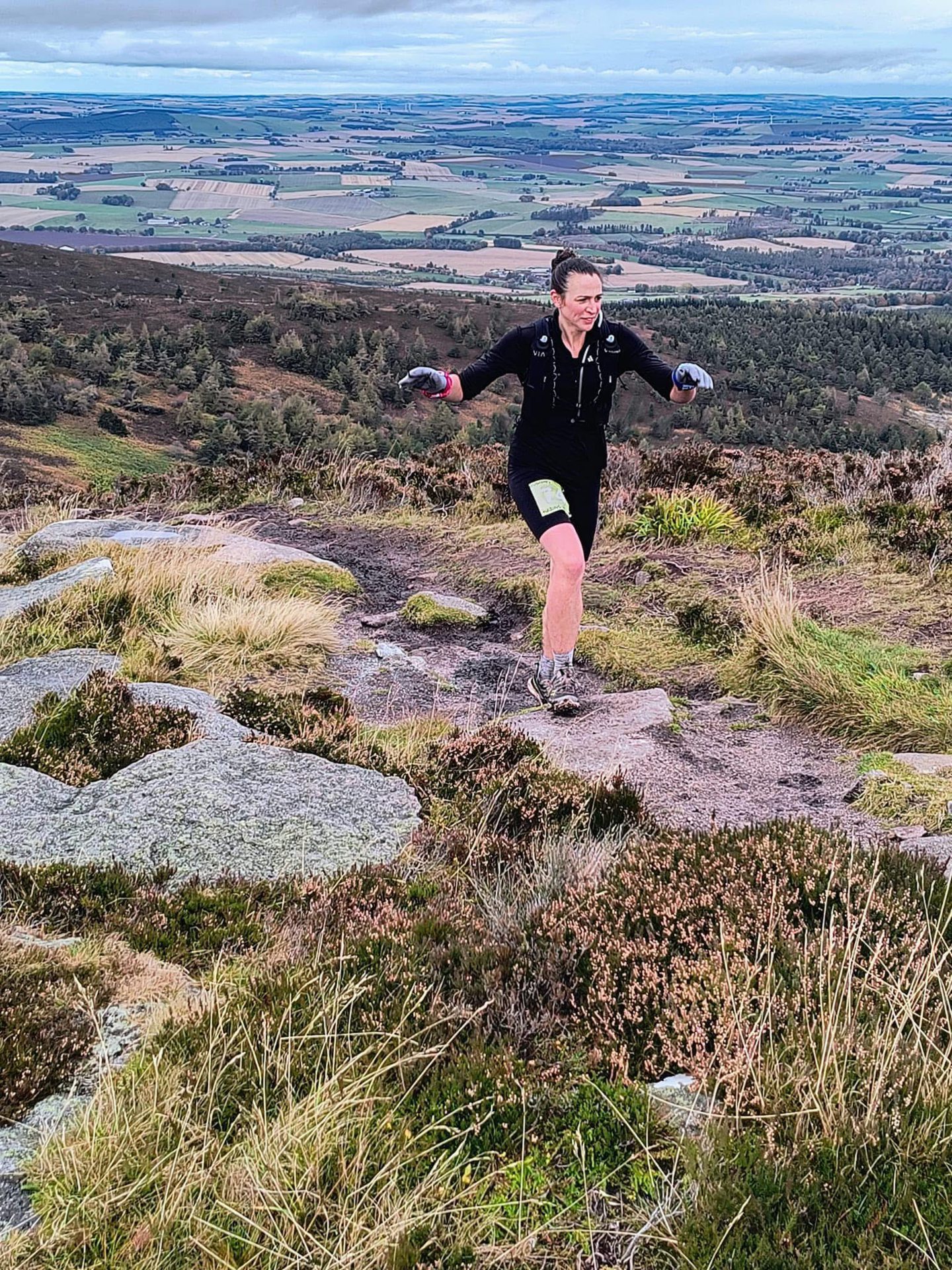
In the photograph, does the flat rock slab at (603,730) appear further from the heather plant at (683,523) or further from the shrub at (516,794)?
the heather plant at (683,523)

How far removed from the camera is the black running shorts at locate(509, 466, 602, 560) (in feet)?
18.7

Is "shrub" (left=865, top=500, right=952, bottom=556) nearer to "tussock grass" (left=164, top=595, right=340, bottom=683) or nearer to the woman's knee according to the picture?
the woman's knee

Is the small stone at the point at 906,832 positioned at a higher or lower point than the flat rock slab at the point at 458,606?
higher

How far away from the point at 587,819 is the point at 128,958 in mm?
1855

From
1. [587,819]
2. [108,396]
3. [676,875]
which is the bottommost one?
[108,396]

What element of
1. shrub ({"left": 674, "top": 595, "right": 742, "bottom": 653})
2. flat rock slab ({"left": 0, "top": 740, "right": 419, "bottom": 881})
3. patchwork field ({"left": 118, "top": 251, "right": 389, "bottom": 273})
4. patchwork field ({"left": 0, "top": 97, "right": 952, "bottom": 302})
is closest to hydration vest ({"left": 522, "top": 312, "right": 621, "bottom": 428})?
shrub ({"left": 674, "top": 595, "right": 742, "bottom": 653})

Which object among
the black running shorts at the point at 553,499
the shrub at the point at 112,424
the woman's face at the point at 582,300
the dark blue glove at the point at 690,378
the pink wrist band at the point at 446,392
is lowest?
the shrub at the point at 112,424

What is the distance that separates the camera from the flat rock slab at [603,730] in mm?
4992

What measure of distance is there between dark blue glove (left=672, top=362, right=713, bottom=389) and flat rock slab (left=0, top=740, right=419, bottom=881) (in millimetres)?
2692

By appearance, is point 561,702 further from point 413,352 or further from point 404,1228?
point 413,352

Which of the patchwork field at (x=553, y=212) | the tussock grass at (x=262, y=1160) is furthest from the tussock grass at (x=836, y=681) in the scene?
the patchwork field at (x=553, y=212)

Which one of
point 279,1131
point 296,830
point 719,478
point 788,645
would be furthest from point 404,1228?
point 719,478

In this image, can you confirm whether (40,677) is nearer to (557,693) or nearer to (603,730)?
(557,693)

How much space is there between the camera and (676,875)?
10.5ft
